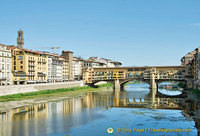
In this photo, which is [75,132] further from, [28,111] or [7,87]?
[7,87]

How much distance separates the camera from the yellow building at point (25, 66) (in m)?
93.7

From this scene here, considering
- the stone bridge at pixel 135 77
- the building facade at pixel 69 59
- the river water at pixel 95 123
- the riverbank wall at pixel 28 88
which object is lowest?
the river water at pixel 95 123

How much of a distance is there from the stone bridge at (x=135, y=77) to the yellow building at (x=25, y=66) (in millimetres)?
29568

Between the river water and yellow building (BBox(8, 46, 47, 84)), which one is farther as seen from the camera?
yellow building (BBox(8, 46, 47, 84))

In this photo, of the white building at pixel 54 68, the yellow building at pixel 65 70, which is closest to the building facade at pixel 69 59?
the yellow building at pixel 65 70

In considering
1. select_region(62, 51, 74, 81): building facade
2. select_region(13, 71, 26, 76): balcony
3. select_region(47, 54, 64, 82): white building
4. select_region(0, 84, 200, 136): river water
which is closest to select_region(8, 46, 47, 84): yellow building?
select_region(13, 71, 26, 76): balcony

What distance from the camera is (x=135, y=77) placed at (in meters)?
122

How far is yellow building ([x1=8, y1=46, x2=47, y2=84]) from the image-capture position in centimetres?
9370

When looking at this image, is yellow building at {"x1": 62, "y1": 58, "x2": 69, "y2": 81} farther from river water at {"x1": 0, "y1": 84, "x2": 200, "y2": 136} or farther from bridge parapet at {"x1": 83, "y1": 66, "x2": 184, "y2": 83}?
river water at {"x1": 0, "y1": 84, "x2": 200, "y2": 136}

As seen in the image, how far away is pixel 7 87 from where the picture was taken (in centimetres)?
7044

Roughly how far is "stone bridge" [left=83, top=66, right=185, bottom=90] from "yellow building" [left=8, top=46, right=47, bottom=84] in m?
29.6

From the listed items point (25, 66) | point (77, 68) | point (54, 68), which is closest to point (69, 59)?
point (77, 68)

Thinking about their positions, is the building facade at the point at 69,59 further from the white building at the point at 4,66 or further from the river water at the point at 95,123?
the river water at the point at 95,123

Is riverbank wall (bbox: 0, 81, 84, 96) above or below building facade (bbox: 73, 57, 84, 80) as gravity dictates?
below
